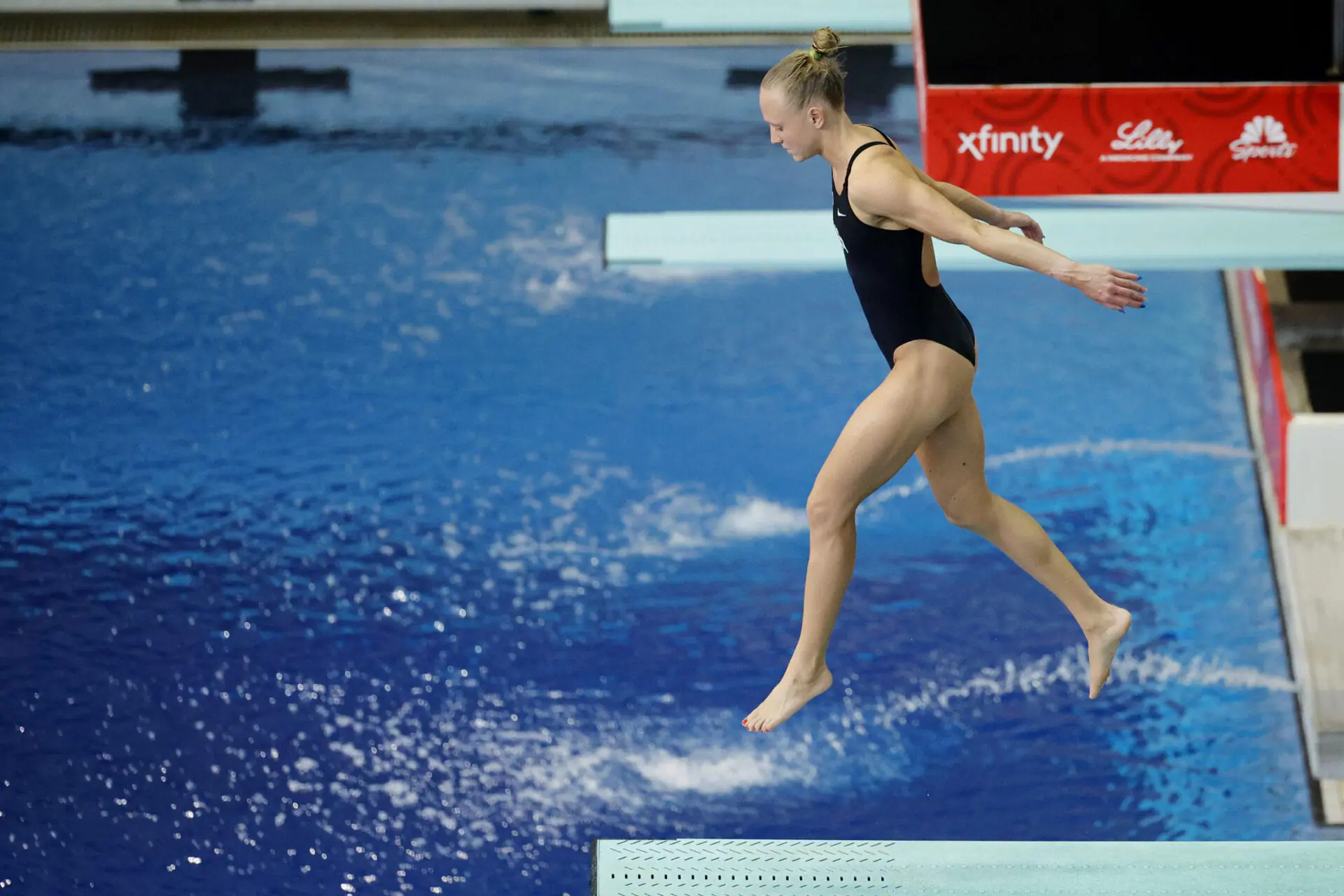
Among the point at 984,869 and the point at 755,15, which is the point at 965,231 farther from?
the point at 755,15

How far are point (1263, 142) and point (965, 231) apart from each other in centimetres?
201

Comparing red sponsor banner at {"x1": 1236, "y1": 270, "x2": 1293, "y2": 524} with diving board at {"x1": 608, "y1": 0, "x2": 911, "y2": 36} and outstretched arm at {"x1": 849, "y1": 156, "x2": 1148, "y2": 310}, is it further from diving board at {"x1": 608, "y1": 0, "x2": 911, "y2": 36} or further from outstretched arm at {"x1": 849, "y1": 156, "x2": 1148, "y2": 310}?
outstretched arm at {"x1": 849, "y1": 156, "x2": 1148, "y2": 310}

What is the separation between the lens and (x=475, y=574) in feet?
16.2

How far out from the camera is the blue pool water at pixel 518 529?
428 centimetres

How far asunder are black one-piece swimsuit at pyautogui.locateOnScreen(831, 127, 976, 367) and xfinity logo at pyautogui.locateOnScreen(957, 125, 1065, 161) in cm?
137

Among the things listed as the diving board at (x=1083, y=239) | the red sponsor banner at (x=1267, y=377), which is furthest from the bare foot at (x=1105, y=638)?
the red sponsor banner at (x=1267, y=377)

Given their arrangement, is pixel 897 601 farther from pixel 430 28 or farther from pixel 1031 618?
pixel 430 28

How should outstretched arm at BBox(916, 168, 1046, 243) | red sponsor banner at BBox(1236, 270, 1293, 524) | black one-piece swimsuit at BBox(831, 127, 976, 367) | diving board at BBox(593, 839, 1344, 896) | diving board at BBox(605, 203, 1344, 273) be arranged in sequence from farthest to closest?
red sponsor banner at BBox(1236, 270, 1293, 524), diving board at BBox(605, 203, 1344, 273), diving board at BBox(593, 839, 1344, 896), outstretched arm at BBox(916, 168, 1046, 243), black one-piece swimsuit at BBox(831, 127, 976, 367)

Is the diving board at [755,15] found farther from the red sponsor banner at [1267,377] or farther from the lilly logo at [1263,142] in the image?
the red sponsor banner at [1267,377]

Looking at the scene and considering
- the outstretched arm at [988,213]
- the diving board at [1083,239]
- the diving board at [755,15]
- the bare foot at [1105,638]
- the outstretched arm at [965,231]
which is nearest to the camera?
the outstretched arm at [965,231]

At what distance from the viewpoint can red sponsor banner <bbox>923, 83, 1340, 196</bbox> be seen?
402cm

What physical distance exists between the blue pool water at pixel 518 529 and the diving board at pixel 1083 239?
117cm

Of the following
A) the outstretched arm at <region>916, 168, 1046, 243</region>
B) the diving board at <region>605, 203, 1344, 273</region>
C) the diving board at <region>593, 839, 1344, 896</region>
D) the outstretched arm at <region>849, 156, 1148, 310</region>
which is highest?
the diving board at <region>605, 203, 1344, 273</region>

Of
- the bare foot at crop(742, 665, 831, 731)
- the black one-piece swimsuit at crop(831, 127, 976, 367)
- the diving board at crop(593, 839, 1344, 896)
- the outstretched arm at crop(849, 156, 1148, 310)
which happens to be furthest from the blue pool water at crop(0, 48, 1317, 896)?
the outstretched arm at crop(849, 156, 1148, 310)
